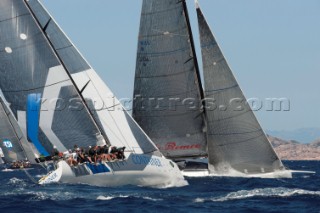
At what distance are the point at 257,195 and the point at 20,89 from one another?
1193cm

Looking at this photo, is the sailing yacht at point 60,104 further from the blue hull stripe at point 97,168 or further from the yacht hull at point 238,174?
the yacht hull at point 238,174

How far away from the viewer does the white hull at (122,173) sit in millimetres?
30984

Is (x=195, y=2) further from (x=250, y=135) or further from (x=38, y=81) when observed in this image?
(x=38, y=81)

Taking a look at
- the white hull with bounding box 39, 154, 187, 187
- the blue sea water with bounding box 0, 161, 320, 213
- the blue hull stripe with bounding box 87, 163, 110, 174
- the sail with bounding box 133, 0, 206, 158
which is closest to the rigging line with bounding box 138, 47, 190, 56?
the sail with bounding box 133, 0, 206, 158

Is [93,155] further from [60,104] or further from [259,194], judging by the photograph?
[259,194]

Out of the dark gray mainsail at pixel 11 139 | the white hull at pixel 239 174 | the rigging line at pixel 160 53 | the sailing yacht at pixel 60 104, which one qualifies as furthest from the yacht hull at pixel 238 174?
the dark gray mainsail at pixel 11 139

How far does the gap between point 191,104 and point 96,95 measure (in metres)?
9.90

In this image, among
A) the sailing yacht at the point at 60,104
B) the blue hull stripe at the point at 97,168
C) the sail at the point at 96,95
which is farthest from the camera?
the sail at the point at 96,95

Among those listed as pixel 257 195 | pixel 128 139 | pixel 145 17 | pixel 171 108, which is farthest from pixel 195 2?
pixel 257 195

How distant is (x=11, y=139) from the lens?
7162cm

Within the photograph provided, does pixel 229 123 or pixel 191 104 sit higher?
pixel 191 104

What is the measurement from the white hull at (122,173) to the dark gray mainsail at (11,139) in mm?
32237

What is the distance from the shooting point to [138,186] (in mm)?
32312

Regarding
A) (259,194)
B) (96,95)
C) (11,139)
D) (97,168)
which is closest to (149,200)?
(259,194)
